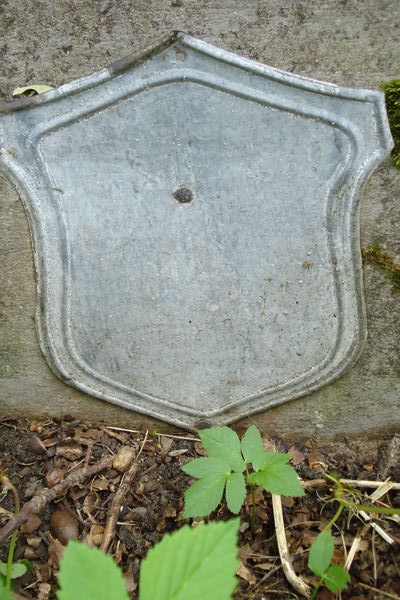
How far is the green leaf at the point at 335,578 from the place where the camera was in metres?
1.16

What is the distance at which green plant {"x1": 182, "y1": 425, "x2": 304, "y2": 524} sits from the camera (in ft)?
3.86

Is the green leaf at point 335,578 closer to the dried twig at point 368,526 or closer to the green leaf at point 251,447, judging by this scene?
the dried twig at point 368,526

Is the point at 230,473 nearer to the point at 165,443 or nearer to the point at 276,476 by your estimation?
the point at 276,476

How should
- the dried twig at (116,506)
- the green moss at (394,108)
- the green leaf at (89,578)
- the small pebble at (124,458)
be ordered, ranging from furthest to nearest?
the small pebble at (124,458), the dried twig at (116,506), the green moss at (394,108), the green leaf at (89,578)

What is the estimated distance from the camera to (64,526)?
4.60 ft

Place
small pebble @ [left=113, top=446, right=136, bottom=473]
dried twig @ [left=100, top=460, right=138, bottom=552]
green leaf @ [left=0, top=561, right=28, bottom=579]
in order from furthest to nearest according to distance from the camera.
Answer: small pebble @ [left=113, top=446, right=136, bottom=473]
dried twig @ [left=100, top=460, right=138, bottom=552]
green leaf @ [left=0, top=561, right=28, bottom=579]

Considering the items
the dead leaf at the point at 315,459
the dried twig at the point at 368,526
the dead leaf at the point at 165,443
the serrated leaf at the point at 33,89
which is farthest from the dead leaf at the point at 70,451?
the serrated leaf at the point at 33,89

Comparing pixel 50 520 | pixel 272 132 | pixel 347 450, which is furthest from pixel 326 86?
pixel 50 520

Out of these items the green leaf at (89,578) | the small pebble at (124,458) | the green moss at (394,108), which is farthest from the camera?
the small pebble at (124,458)

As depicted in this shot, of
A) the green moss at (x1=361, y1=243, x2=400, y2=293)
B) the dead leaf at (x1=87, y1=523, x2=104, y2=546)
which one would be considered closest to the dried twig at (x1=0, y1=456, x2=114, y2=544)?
the dead leaf at (x1=87, y1=523, x2=104, y2=546)

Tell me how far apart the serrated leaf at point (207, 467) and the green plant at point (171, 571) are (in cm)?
39

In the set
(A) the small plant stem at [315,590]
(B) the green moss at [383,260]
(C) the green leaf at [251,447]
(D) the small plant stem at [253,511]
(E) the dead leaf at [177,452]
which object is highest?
(B) the green moss at [383,260]

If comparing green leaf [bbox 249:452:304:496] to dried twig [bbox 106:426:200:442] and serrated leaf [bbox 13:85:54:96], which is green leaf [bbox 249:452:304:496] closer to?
dried twig [bbox 106:426:200:442]

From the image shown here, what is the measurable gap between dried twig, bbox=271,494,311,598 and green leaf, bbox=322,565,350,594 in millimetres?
114
